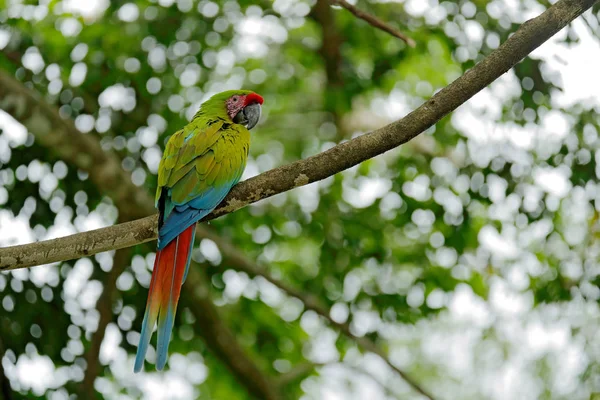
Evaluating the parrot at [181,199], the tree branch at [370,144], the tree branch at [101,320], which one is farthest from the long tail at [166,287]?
the tree branch at [101,320]

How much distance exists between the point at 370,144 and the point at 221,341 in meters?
2.15

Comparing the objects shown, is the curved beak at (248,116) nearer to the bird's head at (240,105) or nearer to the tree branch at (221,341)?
the bird's head at (240,105)

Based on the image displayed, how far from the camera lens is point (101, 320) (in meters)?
3.88

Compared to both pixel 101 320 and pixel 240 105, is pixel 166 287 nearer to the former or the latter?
pixel 240 105

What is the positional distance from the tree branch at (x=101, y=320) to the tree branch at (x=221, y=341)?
1.22ft

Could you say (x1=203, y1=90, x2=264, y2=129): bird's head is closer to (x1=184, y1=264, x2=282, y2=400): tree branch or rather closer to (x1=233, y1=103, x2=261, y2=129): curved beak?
(x1=233, y1=103, x2=261, y2=129): curved beak

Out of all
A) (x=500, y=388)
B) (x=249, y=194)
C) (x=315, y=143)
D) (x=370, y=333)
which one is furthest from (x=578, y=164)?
(x=500, y=388)

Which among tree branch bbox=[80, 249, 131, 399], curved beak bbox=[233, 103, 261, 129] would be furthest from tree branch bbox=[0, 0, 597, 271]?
tree branch bbox=[80, 249, 131, 399]

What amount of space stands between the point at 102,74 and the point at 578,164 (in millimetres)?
2453

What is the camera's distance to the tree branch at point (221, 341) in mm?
4031

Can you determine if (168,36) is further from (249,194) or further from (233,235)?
(249,194)

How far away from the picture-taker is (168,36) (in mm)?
4133

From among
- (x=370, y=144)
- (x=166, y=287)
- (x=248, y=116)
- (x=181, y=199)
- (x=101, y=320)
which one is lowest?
(x=101, y=320)

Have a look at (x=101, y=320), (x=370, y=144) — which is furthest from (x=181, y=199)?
(x=101, y=320)
